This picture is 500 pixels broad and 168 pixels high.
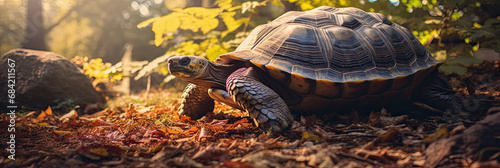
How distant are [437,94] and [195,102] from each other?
2.62 meters

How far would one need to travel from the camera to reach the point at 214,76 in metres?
2.80

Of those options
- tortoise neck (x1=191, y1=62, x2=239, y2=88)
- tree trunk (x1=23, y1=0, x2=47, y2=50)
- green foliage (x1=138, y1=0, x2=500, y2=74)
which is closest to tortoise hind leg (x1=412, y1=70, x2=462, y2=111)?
green foliage (x1=138, y1=0, x2=500, y2=74)

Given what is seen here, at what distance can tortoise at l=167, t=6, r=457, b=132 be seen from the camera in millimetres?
2416

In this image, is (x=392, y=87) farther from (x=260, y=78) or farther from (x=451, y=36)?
(x=451, y=36)

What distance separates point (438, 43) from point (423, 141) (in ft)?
12.4

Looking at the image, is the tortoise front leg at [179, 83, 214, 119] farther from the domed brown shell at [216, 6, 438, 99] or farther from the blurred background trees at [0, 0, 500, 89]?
the blurred background trees at [0, 0, 500, 89]

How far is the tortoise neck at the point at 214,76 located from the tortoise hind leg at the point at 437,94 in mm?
2037

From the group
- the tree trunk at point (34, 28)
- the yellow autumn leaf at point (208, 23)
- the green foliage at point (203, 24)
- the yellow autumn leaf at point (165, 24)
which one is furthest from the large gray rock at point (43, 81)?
the tree trunk at point (34, 28)

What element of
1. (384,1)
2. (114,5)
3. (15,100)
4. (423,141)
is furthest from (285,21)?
(114,5)

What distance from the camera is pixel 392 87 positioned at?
2.68 metres

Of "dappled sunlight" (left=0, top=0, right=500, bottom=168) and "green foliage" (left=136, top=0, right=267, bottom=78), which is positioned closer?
"dappled sunlight" (left=0, top=0, right=500, bottom=168)

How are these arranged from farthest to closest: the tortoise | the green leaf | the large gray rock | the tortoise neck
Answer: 1. the large gray rock
2. the green leaf
3. the tortoise neck
4. the tortoise

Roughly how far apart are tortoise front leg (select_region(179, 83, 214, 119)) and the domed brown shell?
495 millimetres

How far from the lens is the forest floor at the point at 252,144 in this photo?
1562 mm
